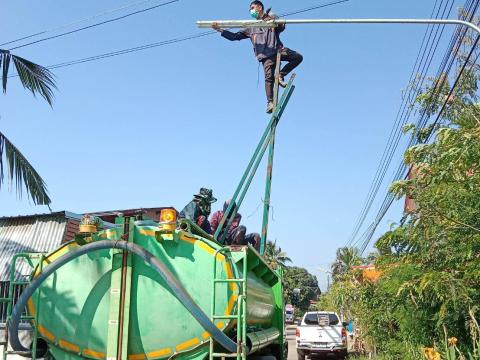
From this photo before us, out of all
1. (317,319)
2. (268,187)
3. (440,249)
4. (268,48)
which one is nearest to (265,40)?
(268,48)

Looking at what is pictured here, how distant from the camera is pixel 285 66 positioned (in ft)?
28.7

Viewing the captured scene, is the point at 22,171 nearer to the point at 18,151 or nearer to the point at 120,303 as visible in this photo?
the point at 18,151

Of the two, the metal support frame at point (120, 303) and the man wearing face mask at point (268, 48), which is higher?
the man wearing face mask at point (268, 48)

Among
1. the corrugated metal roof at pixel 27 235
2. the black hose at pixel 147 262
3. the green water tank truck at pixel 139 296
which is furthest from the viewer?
the corrugated metal roof at pixel 27 235

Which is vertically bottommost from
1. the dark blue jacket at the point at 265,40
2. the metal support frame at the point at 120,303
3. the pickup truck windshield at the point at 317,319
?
the pickup truck windshield at the point at 317,319

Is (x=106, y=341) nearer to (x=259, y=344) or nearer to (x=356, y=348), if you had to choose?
(x=259, y=344)

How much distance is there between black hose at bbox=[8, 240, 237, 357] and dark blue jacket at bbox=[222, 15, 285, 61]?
16.7 ft

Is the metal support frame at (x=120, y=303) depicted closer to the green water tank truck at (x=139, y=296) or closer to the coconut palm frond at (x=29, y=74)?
the green water tank truck at (x=139, y=296)

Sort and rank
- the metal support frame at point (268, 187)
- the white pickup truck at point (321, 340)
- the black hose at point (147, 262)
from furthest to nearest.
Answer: the white pickup truck at point (321, 340) → the metal support frame at point (268, 187) → the black hose at point (147, 262)

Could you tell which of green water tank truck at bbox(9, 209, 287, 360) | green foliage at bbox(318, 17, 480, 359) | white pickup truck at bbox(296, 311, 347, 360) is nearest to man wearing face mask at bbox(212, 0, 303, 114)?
green foliage at bbox(318, 17, 480, 359)

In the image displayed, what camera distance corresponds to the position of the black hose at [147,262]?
4.40m

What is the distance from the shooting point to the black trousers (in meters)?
8.66

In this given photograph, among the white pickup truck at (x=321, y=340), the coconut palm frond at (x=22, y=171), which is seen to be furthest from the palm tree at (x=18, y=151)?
the white pickup truck at (x=321, y=340)

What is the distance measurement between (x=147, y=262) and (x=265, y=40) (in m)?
5.41
